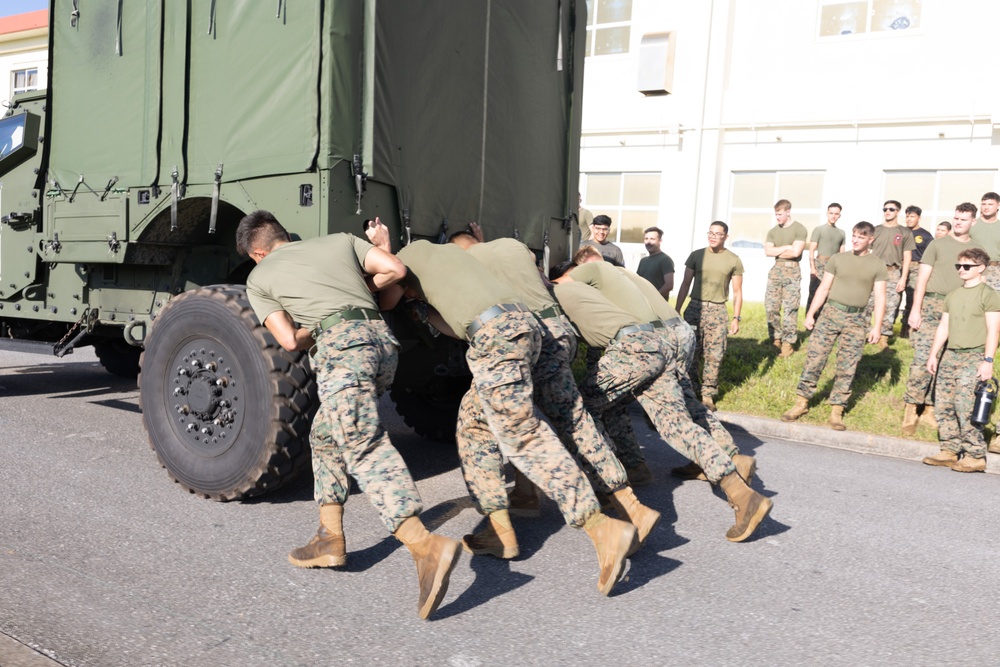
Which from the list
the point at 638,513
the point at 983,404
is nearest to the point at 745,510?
the point at 638,513

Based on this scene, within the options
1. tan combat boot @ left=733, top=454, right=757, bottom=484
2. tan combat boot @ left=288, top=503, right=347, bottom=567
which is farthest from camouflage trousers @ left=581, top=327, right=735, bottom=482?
tan combat boot @ left=288, top=503, right=347, bottom=567

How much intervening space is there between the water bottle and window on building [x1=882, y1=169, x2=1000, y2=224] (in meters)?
8.11

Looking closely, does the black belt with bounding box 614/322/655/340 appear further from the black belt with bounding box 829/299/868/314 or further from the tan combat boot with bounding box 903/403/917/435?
the tan combat boot with bounding box 903/403/917/435

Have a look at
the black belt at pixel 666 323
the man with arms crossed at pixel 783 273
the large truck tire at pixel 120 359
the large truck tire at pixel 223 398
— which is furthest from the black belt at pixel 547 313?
the man with arms crossed at pixel 783 273

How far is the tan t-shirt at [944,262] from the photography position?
7.70m

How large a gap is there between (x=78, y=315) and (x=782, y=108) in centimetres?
1253

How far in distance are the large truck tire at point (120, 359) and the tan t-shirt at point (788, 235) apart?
744cm

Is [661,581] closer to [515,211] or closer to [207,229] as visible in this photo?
[515,211]

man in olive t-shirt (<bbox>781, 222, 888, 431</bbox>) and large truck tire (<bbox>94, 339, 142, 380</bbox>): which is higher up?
man in olive t-shirt (<bbox>781, 222, 888, 431</bbox>)

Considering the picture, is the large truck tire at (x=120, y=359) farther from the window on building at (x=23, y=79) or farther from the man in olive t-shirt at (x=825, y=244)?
the window on building at (x=23, y=79)

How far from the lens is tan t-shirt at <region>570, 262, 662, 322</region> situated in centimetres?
502

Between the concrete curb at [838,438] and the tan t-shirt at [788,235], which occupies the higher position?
the tan t-shirt at [788,235]

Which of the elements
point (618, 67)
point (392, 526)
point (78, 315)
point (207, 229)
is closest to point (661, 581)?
point (392, 526)

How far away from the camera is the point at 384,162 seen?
15.7ft
